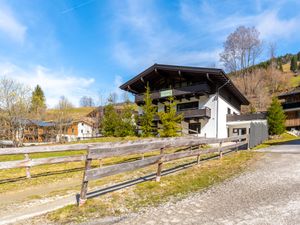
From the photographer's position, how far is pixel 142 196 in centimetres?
489

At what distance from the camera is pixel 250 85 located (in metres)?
43.2

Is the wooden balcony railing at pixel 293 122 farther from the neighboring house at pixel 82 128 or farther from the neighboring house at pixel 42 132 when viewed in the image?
the neighboring house at pixel 82 128

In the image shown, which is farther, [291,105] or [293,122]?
[291,105]

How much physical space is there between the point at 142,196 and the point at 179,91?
20894 mm

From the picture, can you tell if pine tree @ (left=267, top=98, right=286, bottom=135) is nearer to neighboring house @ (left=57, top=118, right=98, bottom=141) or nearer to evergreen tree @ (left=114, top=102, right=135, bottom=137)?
evergreen tree @ (left=114, top=102, right=135, bottom=137)

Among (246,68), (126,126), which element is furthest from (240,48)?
(126,126)

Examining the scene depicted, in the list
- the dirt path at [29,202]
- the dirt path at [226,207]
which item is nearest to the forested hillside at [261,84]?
the dirt path at [226,207]

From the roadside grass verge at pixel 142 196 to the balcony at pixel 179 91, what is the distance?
1681 centimetres

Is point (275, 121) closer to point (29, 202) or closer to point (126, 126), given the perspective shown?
point (126, 126)

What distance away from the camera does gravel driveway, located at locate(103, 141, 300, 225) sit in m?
3.53

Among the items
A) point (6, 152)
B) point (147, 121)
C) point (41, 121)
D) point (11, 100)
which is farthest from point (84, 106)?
point (6, 152)

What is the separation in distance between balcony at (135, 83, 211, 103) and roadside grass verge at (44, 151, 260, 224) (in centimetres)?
1681

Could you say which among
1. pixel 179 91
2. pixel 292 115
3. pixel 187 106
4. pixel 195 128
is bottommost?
pixel 195 128

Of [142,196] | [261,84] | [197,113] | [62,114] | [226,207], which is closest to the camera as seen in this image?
[226,207]
